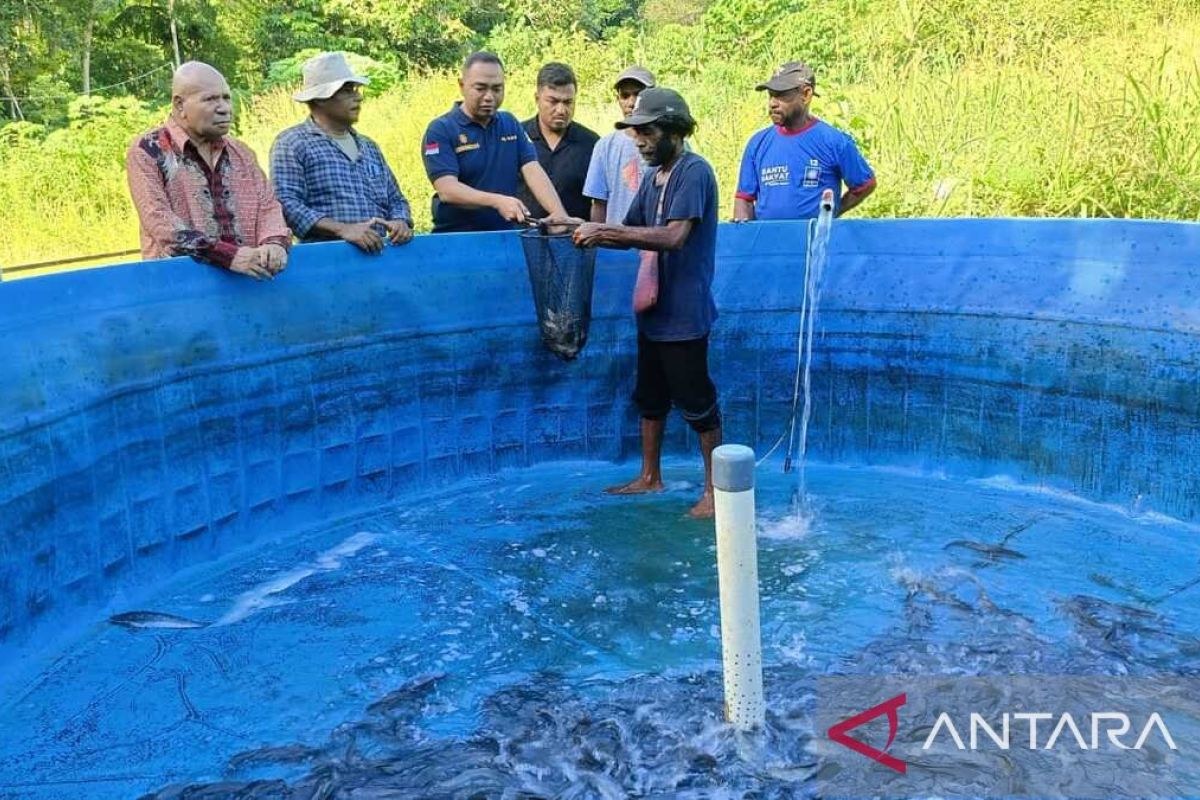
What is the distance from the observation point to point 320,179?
5.89 metres

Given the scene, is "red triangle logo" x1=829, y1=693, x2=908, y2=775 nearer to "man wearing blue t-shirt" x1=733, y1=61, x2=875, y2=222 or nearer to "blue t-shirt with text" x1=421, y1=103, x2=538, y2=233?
"man wearing blue t-shirt" x1=733, y1=61, x2=875, y2=222

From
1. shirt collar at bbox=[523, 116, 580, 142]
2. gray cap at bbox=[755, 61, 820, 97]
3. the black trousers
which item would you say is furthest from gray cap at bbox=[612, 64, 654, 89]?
the black trousers

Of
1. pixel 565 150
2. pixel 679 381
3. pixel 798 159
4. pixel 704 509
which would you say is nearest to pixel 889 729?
pixel 704 509

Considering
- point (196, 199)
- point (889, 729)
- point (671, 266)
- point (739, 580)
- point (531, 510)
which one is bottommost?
point (889, 729)

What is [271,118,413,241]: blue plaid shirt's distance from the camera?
5.78 m

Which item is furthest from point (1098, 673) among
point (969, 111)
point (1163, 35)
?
point (1163, 35)

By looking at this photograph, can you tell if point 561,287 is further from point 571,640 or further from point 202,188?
point 571,640

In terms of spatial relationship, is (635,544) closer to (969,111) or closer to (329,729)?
(329,729)

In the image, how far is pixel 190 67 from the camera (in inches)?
200

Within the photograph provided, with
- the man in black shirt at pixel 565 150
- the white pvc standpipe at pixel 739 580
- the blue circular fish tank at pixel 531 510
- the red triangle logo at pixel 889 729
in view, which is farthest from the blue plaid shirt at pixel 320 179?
the red triangle logo at pixel 889 729

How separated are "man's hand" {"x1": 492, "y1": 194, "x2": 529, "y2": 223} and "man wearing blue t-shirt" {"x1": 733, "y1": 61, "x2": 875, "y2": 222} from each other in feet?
4.51

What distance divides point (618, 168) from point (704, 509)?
196 cm

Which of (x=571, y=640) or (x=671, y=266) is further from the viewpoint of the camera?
(x=671, y=266)

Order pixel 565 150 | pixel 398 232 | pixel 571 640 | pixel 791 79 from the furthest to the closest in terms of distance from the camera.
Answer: pixel 565 150
pixel 791 79
pixel 398 232
pixel 571 640
